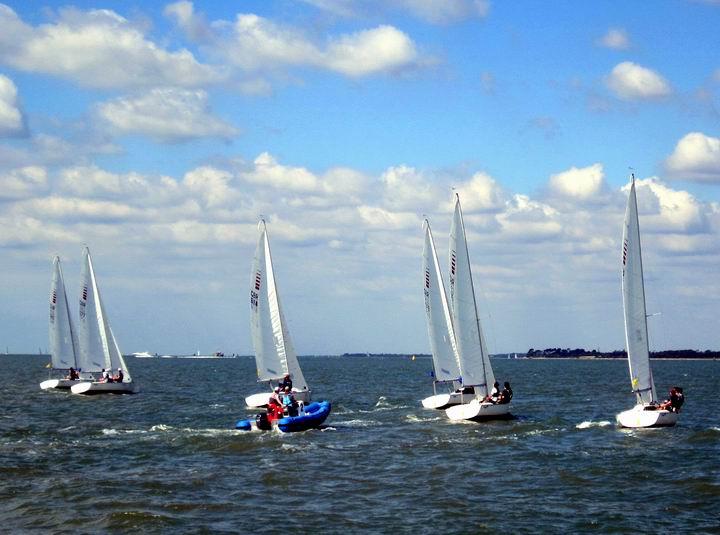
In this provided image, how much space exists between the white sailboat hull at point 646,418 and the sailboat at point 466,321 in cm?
774

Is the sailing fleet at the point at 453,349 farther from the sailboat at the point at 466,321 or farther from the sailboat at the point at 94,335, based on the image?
the sailboat at the point at 94,335

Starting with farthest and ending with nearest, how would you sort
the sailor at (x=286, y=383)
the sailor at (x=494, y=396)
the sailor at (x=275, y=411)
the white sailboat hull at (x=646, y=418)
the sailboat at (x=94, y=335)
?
1. the sailboat at (x=94, y=335)
2. the sailor at (x=286, y=383)
3. the sailor at (x=494, y=396)
4. the sailor at (x=275, y=411)
5. the white sailboat hull at (x=646, y=418)

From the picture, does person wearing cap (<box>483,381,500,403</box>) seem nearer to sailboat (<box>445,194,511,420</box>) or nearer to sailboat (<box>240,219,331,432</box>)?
sailboat (<box>445,194,511,420</box>)

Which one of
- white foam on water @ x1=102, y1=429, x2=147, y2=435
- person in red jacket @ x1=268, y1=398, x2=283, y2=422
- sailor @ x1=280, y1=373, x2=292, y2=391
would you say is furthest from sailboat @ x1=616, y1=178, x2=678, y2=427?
white foam on water @ x1=102, y1=429, x2=147, y2=435

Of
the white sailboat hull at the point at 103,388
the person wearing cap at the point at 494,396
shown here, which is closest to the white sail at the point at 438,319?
the person wearing cap at the point at 494,396

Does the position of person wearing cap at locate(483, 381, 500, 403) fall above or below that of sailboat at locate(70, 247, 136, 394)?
below

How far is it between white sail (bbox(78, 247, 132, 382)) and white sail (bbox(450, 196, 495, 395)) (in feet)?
99.3

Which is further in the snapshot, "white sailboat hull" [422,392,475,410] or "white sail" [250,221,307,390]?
"white sailboat hull" [422,392,475,410]

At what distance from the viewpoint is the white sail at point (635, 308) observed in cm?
4506

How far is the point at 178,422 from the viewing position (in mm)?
49844

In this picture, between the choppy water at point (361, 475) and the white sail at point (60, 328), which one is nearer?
the choppy water at point (361, 475)

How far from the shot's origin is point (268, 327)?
52.0 m

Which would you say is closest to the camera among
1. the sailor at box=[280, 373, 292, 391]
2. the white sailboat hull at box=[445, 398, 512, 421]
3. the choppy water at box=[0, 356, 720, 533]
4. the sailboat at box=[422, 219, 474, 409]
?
the choppy water at box=[0, 356, 720, 533]

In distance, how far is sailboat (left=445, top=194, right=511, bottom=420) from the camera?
165ft
